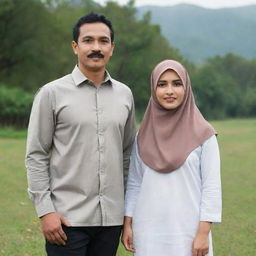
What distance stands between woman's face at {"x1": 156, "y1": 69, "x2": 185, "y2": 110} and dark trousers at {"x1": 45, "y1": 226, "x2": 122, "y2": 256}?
0.81 metres

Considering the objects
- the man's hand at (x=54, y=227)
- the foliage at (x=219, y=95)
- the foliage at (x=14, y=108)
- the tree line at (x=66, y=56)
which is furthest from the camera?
the foliage at (x=219, y=95)

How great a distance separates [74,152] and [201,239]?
2.91ft

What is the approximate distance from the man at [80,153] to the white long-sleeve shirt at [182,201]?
0.71 ft

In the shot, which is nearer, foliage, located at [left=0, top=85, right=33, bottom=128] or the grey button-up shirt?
the grey button-up shirt

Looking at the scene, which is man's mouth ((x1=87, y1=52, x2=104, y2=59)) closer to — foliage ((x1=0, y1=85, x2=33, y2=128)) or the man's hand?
the man's hand

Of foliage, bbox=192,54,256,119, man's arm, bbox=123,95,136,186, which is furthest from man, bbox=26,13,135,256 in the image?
foliage, bbox=192,54,256,119

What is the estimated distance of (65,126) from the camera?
3.04 m

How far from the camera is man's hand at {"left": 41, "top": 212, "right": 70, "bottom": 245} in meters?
3.00

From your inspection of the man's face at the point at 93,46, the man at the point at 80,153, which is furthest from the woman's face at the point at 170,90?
the man's face at the point at 93,46

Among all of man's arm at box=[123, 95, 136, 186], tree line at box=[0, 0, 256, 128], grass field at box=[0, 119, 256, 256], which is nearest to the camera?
man's arm at box=[123, 95, 136, 186]

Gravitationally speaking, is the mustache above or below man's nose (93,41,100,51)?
below

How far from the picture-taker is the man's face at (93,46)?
3.12m

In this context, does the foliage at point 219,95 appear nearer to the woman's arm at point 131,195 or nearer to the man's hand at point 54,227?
the woman's arm at point 131,195

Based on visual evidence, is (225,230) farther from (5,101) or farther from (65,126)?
(5,101)
